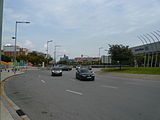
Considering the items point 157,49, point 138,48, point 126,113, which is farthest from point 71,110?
point 138,48

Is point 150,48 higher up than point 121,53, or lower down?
higher up


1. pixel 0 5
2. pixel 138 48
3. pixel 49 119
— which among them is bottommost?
pixel 49 119

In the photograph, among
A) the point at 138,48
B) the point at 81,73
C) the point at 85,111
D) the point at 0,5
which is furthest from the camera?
the point at 138,48

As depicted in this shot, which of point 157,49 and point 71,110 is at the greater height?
point 157,49

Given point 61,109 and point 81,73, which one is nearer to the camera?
point 61,109

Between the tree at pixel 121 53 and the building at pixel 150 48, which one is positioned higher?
the building at pixel 150 48

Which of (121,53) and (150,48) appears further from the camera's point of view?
(150,48)

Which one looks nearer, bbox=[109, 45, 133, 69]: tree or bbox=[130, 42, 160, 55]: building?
bbox=[109, 45, 133, 69]: tree

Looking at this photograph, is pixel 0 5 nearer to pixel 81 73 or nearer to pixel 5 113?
pixel 5 113

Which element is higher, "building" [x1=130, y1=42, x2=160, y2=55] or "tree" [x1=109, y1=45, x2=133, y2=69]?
"building" [x1=130, y1=42, x2=160, y2=55]

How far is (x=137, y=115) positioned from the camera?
6047 millimetres

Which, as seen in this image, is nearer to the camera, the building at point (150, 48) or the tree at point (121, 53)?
the tree at point (121, 53)

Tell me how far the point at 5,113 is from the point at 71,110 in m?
2.52

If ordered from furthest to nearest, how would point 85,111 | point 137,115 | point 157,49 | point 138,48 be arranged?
point 138,48 < point 157,49 < point 85,111 < point 137,115
